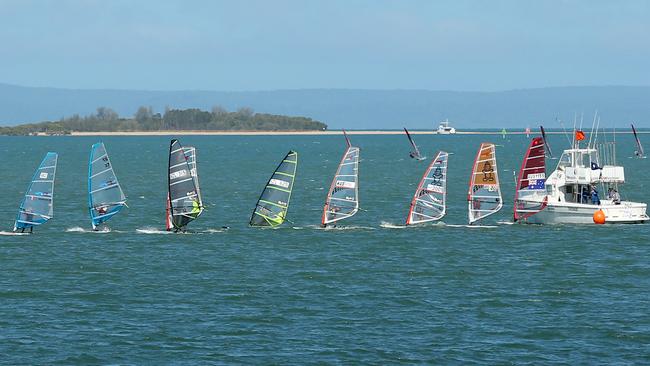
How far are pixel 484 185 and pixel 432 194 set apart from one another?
130 inches

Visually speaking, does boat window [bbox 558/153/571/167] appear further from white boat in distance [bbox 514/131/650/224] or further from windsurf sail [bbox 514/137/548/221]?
windsurf sail [bbox 514/137/548/221]

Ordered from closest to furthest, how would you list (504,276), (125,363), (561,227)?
(125,363) → (504,276) → (561,227)

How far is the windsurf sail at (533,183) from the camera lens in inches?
2832

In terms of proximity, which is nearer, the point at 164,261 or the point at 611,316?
the point at 611,316

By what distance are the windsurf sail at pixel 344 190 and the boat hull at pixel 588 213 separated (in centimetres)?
1249

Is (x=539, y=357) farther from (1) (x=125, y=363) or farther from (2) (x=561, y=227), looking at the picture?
(2) (x=561, y=227)

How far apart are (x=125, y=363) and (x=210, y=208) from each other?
180 ft

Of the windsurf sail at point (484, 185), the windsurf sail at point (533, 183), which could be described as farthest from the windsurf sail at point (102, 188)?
the windsurf sail at point (533, 183)

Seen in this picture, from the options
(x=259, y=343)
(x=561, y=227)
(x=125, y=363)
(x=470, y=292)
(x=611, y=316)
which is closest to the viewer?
(x=125, y=363)

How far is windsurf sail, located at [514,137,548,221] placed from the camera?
71.9 metres

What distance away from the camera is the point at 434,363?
121 feet

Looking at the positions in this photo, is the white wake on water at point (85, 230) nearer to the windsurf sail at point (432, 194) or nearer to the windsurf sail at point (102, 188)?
the windsurf sail at point (102, 188)

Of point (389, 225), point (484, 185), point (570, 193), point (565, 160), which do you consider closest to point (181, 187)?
point (389, 225)

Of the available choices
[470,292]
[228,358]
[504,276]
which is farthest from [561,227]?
[228,358]
